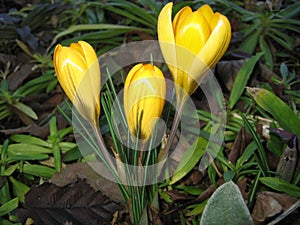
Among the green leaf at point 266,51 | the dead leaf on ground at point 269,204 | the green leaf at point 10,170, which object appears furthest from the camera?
the green leaf at point 266,51

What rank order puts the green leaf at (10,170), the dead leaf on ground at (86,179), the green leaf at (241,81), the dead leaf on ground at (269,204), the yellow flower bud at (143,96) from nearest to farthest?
the yellow flower bud at (143,96), the dead leaf on ground at (269,204), the dead leaf on ground at (86,179), the green leaf at (10,170), the green leaf at (241,81)

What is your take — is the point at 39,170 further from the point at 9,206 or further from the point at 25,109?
the point at 25,109

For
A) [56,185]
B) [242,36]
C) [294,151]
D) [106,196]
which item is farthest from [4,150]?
[242,36]

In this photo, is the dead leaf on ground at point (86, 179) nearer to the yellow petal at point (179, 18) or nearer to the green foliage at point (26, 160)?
the green foliage at point (26, 160)

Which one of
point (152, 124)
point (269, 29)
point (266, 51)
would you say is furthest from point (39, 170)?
point (269, 29)

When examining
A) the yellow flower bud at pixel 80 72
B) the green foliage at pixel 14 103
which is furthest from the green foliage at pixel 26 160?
the yellow flower bud at pixel 80 72

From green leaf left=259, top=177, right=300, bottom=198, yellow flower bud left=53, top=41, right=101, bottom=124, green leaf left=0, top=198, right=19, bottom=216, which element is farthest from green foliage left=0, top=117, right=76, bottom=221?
green leaf left=259, top=177, right=300, bottom=198

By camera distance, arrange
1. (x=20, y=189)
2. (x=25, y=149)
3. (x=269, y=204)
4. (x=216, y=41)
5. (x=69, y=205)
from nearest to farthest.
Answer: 1. (x=216, y=41)
2. (x=269, y=204)
3. (x=69, y=205)
4. (x=20, y=189)
5. (x=25, y=149)

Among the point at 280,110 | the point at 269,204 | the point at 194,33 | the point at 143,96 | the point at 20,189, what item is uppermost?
the point at 194,33
